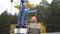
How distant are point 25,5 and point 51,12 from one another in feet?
124

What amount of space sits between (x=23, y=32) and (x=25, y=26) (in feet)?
2.31

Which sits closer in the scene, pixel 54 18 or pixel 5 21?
pixel 54 18

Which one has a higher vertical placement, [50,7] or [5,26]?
[50,7]

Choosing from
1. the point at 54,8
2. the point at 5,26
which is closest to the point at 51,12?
the point at 54,8

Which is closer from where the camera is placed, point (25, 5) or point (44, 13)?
point (25, 5)

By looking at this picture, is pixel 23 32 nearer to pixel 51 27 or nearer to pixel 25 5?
pixel 25 5

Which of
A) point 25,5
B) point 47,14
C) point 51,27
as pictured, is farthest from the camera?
point 47,14

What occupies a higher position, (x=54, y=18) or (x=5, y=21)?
(x=54, y=18)

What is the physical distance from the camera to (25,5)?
13781mm

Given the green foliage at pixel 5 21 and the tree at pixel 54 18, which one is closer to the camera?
the green foliage at pixel 5 21

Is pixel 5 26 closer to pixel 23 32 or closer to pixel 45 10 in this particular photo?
pixel 45 10

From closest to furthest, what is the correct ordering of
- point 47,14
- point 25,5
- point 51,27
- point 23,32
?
point 23,32 → point 25,5 → point 51,27 → point 47,14

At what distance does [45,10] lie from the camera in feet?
176

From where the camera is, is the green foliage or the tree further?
the tree
